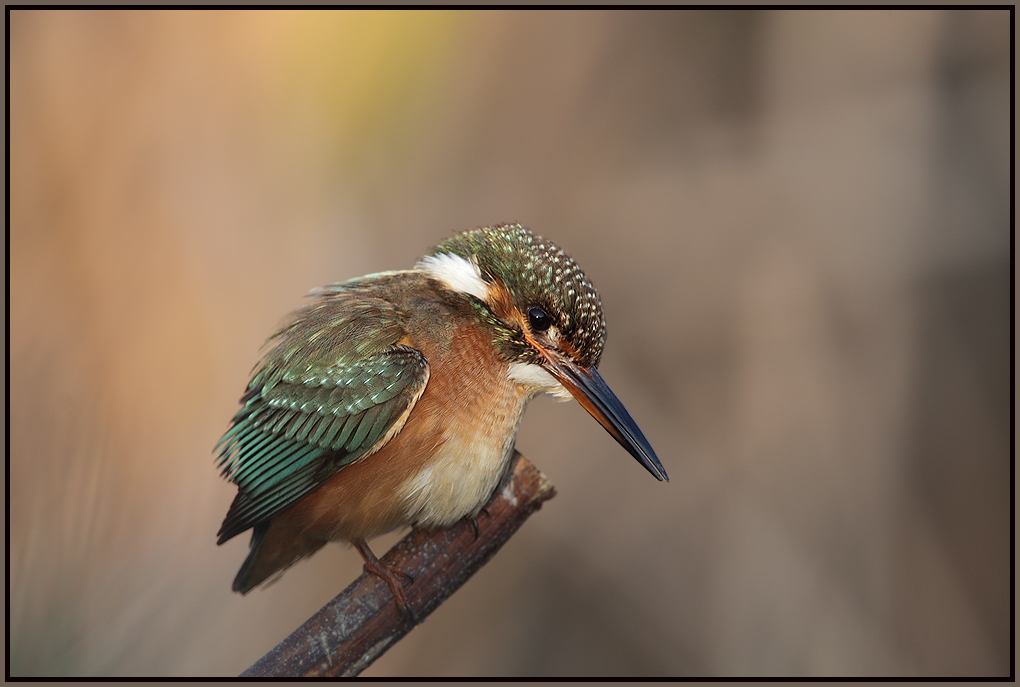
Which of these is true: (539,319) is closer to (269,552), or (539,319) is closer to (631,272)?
(269,552)

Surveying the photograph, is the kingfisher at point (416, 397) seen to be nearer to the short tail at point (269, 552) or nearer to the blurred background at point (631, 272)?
the short tail at point (269, 552)

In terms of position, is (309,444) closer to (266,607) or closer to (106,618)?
(106,618)

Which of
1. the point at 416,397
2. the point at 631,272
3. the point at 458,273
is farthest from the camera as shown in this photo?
the point at 631,272

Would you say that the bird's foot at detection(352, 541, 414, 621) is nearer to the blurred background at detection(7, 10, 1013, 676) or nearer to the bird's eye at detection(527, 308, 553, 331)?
the bird's eye at detection(527, 308, 553, 331)

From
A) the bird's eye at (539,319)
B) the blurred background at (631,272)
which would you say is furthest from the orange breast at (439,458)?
the blurred background at (631,272)

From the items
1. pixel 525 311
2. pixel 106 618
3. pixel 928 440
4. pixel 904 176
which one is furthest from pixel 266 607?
pixel 904 176

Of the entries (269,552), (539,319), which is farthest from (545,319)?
(269,552)
